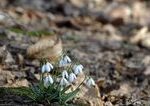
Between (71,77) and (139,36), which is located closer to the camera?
(71,77)

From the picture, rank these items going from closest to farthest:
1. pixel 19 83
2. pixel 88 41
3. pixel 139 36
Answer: pixel 19 83
pixel 88 41
pixel 139 36

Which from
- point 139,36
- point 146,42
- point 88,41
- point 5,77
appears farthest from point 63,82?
point 139,36

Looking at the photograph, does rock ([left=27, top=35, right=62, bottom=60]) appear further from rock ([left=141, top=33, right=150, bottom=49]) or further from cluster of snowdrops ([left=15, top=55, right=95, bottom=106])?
rock ([left=141, top=33, right=150, bottom=49])

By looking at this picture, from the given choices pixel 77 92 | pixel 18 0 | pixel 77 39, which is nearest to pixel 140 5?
pixel 18 0

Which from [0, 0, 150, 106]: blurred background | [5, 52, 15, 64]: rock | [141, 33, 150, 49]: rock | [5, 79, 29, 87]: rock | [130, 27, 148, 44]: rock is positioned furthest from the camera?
[130, 27, 148, 44]: rock

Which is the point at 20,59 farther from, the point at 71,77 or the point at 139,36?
the point at 139,36

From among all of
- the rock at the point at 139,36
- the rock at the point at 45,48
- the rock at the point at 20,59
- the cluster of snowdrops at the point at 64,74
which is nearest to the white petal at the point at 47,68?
the cluster of snowdrops at the point at 64,74

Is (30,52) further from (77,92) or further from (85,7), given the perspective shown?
(85,7)

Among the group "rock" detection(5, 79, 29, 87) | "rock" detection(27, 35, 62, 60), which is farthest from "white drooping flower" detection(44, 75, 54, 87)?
"rock" detection(27, 35, 62, 60)
